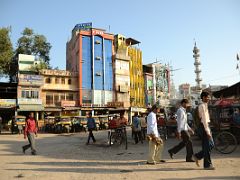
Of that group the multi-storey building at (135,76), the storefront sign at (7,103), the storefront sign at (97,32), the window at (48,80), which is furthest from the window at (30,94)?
the multi-storey building at (135,76)

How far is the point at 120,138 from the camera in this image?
14.6m

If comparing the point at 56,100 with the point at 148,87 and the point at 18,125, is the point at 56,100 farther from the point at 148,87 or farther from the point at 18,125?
the point at 148,87

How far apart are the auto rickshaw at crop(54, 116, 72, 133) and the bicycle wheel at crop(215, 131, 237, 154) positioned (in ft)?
76.8

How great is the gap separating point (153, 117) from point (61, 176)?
333 cm

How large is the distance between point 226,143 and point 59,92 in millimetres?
38989

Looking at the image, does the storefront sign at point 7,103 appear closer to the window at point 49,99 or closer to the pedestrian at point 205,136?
the window at point 49,99

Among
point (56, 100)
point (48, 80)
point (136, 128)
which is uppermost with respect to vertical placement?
point (48, 80)

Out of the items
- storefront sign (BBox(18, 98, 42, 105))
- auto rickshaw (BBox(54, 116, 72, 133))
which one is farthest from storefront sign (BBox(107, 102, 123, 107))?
auto rickshaw (BBox(54, 116, 72, 133))

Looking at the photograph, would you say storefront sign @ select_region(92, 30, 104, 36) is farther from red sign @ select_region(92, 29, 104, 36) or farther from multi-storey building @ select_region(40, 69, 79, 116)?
multi-storey building @ select_region(40, 69, 79, 116)

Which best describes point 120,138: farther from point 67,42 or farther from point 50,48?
point 67,42

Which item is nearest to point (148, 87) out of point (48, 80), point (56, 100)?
point (56, 100)

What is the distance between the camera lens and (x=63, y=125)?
1233 inches

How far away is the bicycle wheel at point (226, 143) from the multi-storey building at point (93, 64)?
37.6 metres

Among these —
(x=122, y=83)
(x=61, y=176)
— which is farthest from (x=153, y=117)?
(x=122, y=83)
